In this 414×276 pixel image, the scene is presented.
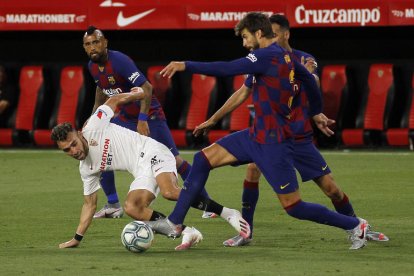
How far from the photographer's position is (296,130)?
10445 mm

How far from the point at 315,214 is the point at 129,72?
3.62 m

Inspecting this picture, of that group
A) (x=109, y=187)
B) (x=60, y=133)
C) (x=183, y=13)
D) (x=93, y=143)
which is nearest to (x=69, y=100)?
(x=183, y=13)

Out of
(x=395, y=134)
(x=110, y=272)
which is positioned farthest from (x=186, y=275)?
(x=395, y=134)

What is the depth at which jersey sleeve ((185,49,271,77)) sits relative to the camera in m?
9.36

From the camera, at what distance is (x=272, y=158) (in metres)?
9.71

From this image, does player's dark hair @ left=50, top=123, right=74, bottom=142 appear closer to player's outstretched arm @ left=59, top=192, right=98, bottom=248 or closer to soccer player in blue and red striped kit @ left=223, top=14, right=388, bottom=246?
player's outstretched arm @ left=59, top=192, right=98, bottom=248

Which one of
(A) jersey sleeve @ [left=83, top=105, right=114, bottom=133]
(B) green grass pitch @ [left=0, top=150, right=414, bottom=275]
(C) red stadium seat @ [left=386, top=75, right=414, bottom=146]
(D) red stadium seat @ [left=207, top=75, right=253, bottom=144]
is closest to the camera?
(B) green grass pitch @ [left=0, top=150, right=414, bottom=275]

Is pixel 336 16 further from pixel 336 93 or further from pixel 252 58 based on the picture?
pixel 252 58

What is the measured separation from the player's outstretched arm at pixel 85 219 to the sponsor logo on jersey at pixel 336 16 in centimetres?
1106

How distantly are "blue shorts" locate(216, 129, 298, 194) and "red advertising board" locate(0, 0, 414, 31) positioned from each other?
11.1 meters

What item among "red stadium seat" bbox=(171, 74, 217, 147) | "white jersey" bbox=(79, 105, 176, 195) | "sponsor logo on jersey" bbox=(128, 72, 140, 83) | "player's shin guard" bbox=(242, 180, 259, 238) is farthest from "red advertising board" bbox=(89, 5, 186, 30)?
"player's shin guard" bbox=(242, 180, 259, 238)

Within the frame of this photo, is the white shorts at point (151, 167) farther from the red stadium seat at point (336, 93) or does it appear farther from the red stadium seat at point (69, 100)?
the red stadium seat at point (69, 100)

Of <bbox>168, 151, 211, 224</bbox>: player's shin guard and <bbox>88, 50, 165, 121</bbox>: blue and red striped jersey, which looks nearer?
<bbox>168, 151, 211, 224</bbox>: player's shin guard

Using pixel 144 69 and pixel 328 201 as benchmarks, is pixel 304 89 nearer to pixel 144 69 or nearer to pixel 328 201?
pixel 328 201
